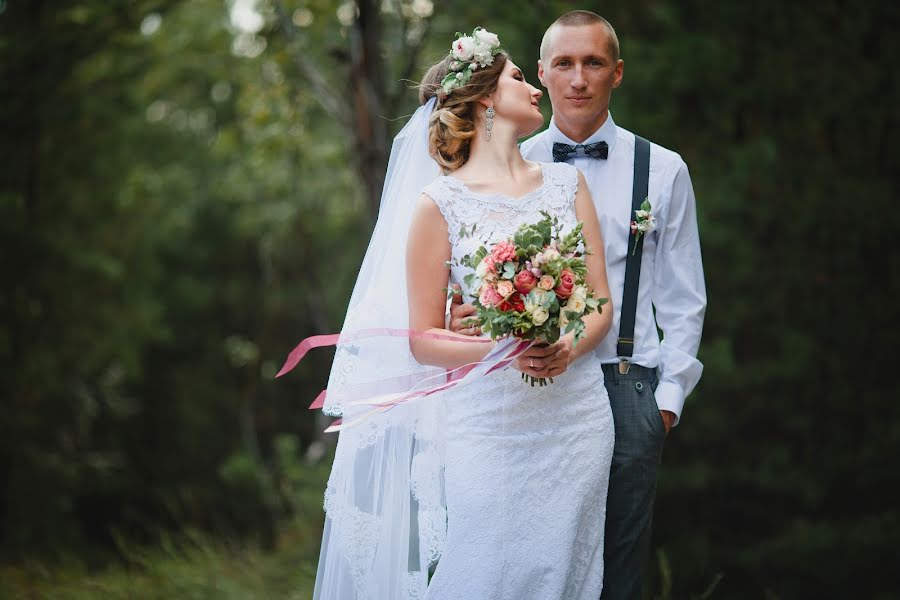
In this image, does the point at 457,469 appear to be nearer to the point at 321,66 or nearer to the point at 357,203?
the point at 321,66

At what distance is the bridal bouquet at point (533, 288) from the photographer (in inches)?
109

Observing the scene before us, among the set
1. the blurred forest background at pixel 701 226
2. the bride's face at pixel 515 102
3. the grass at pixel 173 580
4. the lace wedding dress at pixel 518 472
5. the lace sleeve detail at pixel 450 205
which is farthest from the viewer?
the blurred forest background at pixel 701 226

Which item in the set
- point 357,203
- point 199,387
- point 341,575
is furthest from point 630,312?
point 199,387

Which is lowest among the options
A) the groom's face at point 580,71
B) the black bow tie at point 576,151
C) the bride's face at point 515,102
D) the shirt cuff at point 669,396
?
the shirt cuff at point 669,396

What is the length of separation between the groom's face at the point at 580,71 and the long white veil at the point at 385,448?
17.5 inches

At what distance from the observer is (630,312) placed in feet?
11.0

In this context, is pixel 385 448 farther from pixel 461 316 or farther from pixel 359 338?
pixel 461 316

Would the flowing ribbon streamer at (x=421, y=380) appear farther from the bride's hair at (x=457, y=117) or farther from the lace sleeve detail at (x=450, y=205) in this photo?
the bride's hair at (x=457, y=117)

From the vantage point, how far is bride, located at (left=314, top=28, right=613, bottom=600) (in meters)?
3.06

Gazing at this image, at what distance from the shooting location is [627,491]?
10.8ft

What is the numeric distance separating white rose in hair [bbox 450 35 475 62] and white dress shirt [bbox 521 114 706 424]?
524 mm

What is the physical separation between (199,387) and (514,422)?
15838mm

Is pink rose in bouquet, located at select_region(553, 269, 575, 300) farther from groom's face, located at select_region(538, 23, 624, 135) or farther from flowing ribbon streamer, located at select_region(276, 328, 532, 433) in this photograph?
groom's face, located at select_region(538, 23, 624, 135)

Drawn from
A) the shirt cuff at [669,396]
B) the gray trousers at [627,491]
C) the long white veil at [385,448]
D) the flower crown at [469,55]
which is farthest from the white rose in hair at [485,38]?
the shirt cuff at [669,396]
